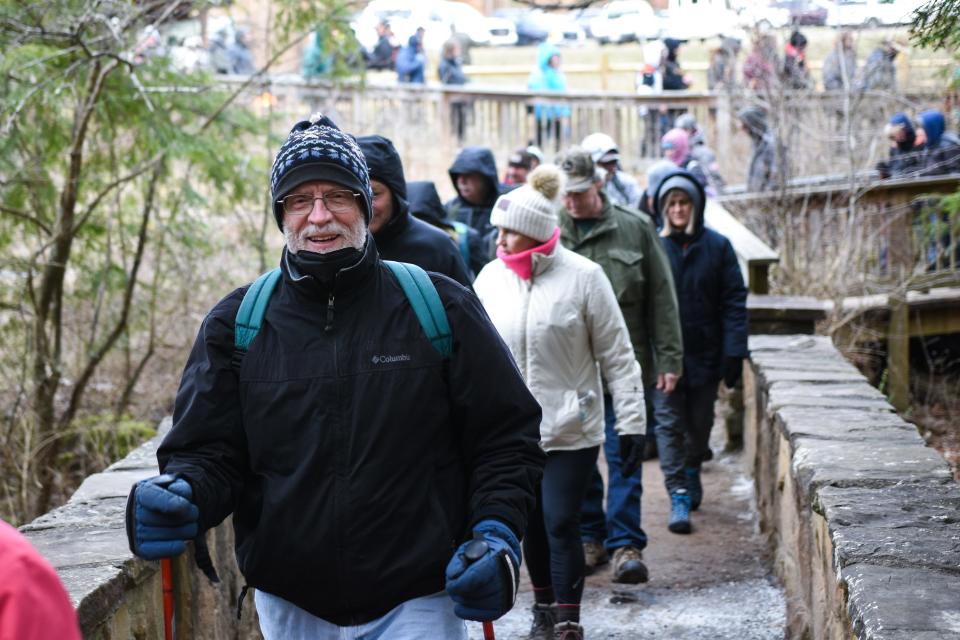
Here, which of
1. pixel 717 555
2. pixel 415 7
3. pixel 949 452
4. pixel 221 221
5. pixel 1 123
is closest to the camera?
pixel 717 555

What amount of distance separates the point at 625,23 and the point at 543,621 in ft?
83.5

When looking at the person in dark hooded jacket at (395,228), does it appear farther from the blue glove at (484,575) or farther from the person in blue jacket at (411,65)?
the person in blue jacket at (411,65)

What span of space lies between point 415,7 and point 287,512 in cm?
2876

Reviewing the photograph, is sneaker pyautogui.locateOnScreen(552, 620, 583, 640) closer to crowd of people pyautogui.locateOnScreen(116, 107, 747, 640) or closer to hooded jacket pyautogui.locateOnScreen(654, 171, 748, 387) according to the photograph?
crowd of people pyautogui.locateOnScreen(116, 107, 747, 640)

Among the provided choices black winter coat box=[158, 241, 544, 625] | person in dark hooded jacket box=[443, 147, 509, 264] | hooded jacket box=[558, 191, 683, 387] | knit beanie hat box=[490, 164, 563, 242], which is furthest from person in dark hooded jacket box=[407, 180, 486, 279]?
black winter coat box=[158, 241, 544, 625]

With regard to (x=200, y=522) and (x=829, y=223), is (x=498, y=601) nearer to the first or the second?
(x=200, y=522)

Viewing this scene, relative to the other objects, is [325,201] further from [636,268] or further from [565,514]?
[636,268]

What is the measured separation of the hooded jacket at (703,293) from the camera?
753 centimetres

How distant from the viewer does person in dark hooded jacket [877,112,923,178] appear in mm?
11883

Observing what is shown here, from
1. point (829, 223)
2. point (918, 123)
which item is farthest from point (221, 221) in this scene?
point (918, 123)

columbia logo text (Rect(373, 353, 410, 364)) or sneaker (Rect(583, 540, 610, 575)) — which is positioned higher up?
columbia logo text (Rect(373, 353, 410, 364))

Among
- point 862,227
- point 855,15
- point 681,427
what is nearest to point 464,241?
point 681,427

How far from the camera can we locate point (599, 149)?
33.7ft

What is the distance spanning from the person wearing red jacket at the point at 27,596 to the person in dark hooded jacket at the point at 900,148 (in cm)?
1086
